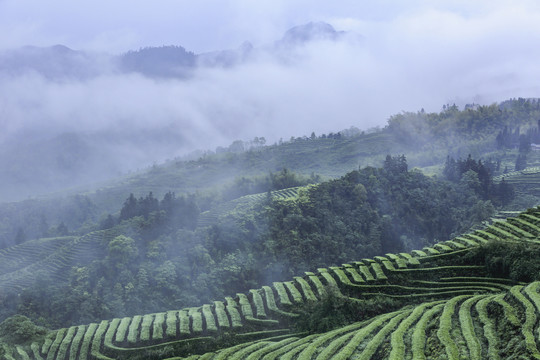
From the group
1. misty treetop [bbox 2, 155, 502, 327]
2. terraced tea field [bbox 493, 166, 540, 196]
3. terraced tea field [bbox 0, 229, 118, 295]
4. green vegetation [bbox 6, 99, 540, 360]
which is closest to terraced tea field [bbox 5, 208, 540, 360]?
green vegetation [bbox 6, 99, 540, 360]

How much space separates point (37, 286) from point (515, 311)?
50240 mm

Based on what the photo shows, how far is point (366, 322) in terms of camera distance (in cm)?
2436

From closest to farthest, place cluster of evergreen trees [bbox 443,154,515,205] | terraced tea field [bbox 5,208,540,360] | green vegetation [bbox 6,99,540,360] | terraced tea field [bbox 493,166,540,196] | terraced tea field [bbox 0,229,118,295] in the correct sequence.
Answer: terraced tea field [bbox 5,208,540,360], green vegetation [bbox 6,99,540,360], terraced tea field [bbox 0,229,118,295], cluster of evergreen trees [bbox 443,154,515,205], terraced tea field [bbox 493,166,540,196]

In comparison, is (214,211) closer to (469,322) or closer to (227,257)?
(227,257)

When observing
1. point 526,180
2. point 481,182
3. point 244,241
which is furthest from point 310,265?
point 526,180

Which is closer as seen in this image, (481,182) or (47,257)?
(47,257)

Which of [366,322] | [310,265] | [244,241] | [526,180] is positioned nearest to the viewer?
[366,322]

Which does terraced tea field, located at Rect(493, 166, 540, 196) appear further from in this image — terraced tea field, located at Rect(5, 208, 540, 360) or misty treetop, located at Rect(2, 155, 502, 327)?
terraced tea field, located at Rect(5, 208, 540, 360)

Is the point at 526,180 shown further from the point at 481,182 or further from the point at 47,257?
the point at 47,257

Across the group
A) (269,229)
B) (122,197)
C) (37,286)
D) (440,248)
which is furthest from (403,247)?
(122,197)

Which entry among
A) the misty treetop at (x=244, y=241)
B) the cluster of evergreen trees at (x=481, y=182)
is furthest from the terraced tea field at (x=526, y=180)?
the misty treetop at (x=244, y=241)

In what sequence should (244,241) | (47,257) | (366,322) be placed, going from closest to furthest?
(366,322)
(244,241)
(47,257)

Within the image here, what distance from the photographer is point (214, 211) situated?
251 ft

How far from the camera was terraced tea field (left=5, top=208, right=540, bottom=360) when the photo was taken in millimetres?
17797
